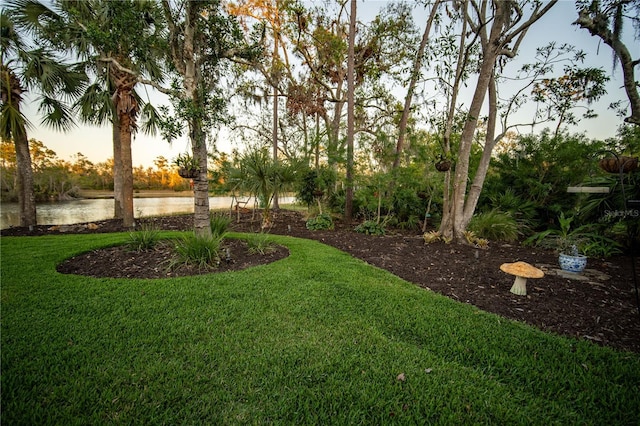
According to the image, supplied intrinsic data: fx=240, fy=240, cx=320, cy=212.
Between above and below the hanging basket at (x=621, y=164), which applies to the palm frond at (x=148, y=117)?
above

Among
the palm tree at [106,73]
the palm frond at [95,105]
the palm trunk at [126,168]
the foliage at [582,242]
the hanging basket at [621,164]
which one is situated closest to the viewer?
the hanging basket at [621,164]

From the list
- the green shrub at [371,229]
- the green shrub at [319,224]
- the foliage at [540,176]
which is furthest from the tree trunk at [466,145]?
the green shrub at [319,224]

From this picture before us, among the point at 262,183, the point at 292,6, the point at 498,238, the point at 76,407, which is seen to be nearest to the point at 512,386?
the point at 76,407

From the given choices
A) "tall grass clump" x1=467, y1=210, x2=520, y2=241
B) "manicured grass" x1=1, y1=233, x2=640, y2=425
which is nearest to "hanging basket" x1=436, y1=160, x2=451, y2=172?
"tall grass clump" x1=467, y1=210, x2=520, y2=241

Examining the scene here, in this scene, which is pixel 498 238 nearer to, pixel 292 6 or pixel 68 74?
pixel 292 6

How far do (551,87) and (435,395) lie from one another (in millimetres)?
8212

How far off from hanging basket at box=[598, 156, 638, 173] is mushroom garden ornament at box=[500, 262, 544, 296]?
4.14 feet

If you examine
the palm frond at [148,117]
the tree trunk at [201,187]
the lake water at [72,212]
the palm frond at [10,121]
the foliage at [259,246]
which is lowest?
the foliage at [259,246]

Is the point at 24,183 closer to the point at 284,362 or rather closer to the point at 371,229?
the point at 284,362

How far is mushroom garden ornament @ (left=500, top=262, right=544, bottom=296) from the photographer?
2913 mm

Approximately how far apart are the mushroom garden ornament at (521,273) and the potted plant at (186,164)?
4.54 metres

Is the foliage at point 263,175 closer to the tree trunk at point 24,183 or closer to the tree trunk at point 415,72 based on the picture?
the tree trunk at point 415,72

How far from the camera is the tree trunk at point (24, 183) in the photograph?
662 centimetres

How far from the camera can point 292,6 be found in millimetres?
8023
